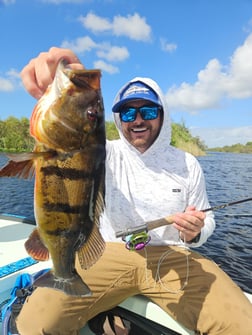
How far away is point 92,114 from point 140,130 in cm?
194

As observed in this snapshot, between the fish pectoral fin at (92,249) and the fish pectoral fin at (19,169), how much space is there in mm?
592

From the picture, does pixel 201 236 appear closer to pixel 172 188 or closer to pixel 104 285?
pixel 172 188

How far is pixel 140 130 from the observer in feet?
12.7

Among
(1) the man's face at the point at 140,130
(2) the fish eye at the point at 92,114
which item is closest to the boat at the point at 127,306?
(1) the man's face at the point at 140,130

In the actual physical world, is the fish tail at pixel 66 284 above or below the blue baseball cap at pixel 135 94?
below

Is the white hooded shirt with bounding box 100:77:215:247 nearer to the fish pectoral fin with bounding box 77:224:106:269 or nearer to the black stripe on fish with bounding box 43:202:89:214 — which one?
the fish pectoral fin with bounding box 77:224:106:269

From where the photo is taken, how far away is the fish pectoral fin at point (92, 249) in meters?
2.19

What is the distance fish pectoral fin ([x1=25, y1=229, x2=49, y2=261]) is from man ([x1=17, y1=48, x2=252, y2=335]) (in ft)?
3.24

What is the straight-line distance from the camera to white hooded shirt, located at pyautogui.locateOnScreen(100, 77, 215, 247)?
11.7 ft

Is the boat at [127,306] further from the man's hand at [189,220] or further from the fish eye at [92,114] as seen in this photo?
the fish eye at [92,114]

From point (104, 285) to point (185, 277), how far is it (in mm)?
842

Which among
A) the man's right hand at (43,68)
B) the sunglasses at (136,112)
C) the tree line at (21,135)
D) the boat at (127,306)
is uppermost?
the tree line at (21,135)

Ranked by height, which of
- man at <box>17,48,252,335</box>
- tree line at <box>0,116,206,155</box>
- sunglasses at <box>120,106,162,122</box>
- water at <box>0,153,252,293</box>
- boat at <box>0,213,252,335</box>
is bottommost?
water at <box>0,153,252,293</box>

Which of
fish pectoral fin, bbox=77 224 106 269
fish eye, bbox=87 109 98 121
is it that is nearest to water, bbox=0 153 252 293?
fish pectoral fin, bbox=77 224 106 269
